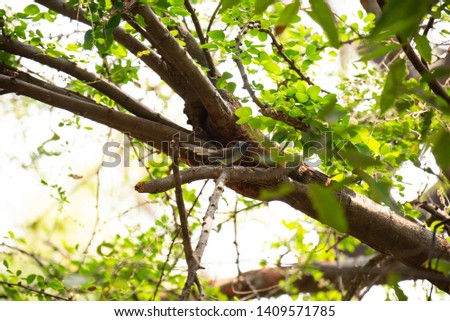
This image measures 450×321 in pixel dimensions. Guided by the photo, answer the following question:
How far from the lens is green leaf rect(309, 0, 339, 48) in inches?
15.5

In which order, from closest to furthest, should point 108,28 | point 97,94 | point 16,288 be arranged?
point 108,28, point 97,94, point 16,288

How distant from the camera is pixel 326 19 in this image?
40cm

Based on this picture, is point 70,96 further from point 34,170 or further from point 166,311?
point 34,170

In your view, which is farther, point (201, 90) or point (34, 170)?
point (34, 170)

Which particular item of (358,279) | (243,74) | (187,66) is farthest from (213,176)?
(358,279)

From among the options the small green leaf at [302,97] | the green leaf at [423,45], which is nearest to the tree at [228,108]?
the small green leaf at [302,97]

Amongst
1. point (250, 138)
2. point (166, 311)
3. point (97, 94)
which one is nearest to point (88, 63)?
point (97, 94)

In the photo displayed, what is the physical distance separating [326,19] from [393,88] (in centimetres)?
9

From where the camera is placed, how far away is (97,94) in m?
1.57

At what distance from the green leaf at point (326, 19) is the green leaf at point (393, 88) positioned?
2.9 inches

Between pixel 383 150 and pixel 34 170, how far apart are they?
48.4 inches

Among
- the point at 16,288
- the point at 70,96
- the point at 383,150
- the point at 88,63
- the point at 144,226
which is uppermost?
the point at 88,63

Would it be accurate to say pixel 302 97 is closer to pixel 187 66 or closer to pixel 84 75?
pixel 187 66

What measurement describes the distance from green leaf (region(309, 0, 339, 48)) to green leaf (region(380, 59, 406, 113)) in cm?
7
